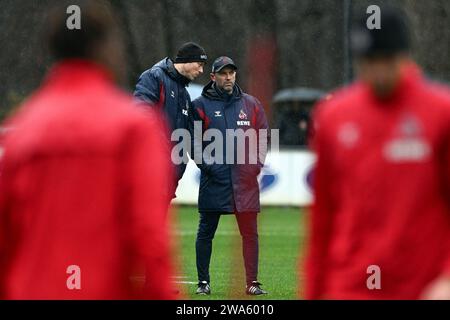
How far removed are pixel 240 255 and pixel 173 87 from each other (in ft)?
17.7

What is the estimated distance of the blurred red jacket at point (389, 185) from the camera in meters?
5.34

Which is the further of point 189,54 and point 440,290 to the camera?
point 189,54

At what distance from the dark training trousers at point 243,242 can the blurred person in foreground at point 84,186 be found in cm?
750

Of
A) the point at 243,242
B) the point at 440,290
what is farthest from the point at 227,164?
the point at 440,290

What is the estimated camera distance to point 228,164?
1284 cm

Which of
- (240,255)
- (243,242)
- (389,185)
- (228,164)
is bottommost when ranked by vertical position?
(240,255)

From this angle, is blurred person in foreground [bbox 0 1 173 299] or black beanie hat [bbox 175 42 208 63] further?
black beanie hat [bbox 175 42 208 63]

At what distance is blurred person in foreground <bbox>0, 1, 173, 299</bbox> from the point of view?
4.99 meters

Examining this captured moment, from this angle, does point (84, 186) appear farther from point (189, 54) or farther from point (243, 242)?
point (243, 242)

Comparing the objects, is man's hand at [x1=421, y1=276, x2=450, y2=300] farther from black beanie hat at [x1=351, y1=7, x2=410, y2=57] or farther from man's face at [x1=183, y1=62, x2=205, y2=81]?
man's face at [x1=183, y1=62, x2=205, y2=81]

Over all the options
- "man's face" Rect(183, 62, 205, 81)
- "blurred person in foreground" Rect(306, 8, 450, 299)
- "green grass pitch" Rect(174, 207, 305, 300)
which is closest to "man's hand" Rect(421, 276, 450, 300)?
"blurred person in foreground" Rect(306, 8, 450, 299)

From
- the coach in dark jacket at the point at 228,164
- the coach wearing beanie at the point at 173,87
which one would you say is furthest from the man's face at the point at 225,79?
the coach wearing beanie at the point at 173,87

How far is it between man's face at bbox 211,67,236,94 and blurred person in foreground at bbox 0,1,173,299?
24.4ft
